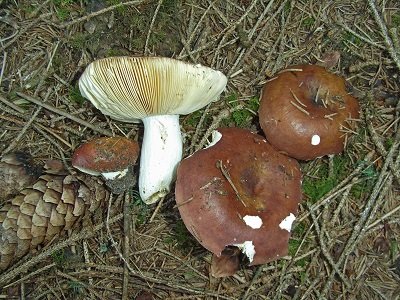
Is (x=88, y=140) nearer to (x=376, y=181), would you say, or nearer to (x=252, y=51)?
(x=252, y=51)

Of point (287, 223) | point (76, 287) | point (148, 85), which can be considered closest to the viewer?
point (148, 85)

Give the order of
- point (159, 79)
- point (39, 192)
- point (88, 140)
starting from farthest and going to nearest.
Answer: point (88, 140), point (39, 192), point (159, 79)

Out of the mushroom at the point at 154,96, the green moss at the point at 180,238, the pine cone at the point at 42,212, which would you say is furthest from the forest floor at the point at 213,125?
the mushroom at the point at 154,96

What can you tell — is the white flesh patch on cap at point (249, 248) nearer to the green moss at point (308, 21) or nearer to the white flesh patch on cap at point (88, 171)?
the white flesh patch on cap at point (88, 171)

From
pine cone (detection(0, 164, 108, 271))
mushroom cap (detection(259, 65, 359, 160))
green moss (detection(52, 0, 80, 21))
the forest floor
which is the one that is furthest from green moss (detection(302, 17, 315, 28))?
pine cone (detection(0, 164, 108, 271))

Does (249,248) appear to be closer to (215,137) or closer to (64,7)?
(215,137)

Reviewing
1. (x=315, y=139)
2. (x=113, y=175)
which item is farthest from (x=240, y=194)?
(x=113, y=175)

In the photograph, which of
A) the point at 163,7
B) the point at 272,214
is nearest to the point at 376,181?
the point at 272,214
